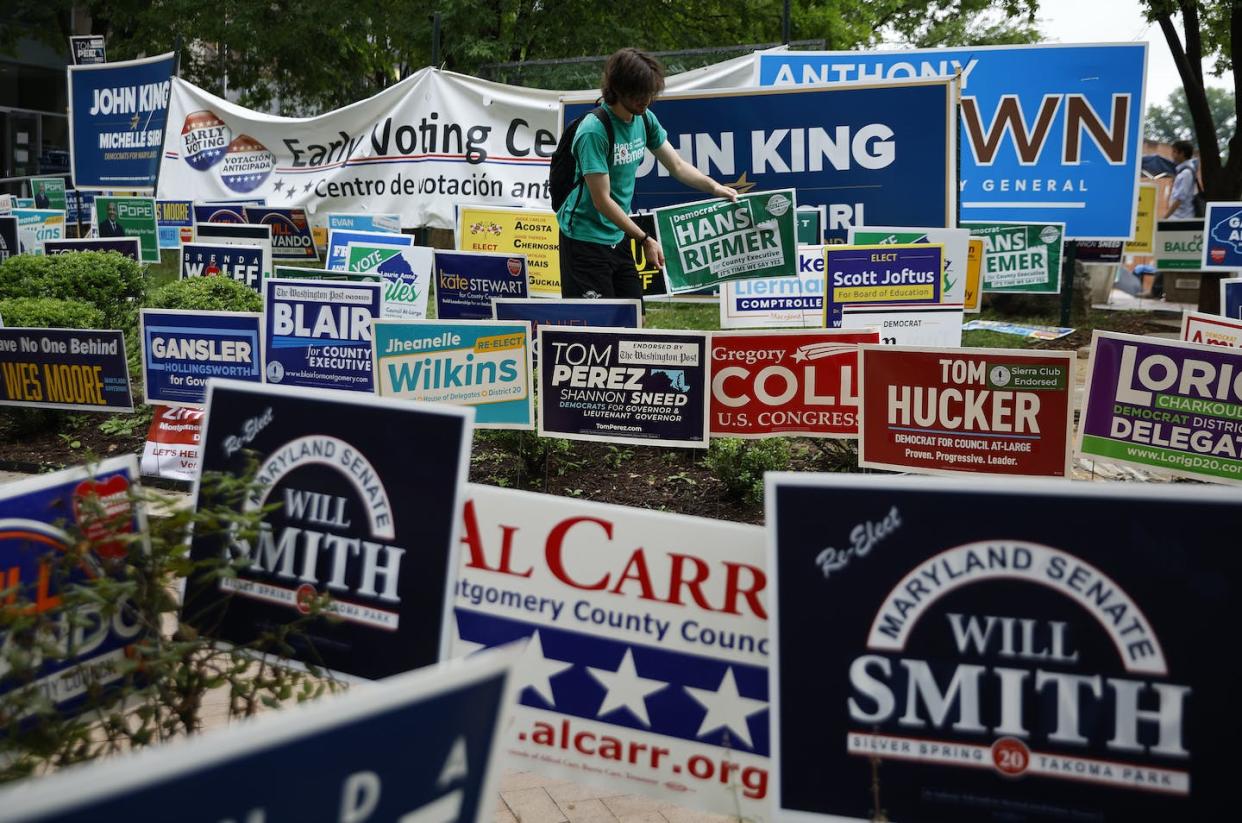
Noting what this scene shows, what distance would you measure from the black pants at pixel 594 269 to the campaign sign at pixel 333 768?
535 centimetres

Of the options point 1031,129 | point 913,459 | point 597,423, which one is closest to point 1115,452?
point 913,459

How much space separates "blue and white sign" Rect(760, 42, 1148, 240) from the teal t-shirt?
4.05 meters

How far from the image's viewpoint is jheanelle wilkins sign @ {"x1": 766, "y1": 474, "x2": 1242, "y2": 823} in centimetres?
224

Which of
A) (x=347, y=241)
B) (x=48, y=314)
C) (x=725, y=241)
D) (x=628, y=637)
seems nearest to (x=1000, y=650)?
(x=628, y=637)

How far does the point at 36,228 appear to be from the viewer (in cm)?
1495

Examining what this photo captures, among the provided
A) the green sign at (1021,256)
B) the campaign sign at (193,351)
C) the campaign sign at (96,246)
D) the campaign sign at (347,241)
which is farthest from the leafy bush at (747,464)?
the campaign sign at (96,246)

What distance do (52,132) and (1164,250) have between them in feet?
111

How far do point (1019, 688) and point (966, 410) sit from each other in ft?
10.7

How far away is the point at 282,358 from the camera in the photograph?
682 cm

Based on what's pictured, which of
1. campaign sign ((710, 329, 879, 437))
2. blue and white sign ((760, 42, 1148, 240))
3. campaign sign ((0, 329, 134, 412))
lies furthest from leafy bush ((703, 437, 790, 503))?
blue and white sign ((760, 42, 1148, 240))

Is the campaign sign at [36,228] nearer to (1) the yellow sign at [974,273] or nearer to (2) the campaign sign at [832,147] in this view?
(2) the campaign sign at [832,147]

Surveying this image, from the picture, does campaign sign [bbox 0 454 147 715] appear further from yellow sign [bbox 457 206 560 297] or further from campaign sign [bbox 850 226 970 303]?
yellow sign [bbox 457 206 560 297]

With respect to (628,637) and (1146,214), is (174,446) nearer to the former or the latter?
(628,637)

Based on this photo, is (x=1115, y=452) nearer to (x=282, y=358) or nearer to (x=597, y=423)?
(x=597, y=423)
